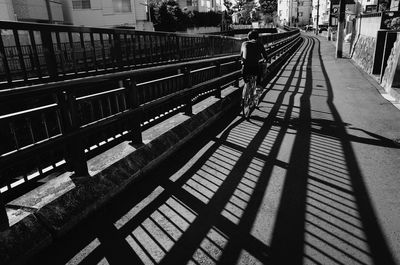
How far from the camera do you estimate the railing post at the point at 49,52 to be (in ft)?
19.1

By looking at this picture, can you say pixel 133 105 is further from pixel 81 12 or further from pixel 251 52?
pixel 81 12

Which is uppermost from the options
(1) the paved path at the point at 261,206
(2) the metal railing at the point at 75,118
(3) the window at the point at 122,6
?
(3) the window at the point at 122,6

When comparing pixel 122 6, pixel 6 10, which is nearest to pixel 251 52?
pixel 6 10

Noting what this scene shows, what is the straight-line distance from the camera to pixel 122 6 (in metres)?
39.9

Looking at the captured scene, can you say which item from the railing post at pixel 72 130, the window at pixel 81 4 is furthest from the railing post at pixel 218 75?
the window at pixel 81 4

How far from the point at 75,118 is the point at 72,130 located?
5.7 inches

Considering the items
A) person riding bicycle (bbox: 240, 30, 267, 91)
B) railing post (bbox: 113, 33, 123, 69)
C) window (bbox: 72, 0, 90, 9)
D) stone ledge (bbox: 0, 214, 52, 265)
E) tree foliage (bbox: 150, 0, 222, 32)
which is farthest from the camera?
tree foliage (bbox: 150, 0, 222, 32)

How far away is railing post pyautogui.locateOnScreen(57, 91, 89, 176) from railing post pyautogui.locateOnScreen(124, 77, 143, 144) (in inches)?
43.9

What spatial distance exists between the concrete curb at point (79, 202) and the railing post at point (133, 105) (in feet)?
0.63

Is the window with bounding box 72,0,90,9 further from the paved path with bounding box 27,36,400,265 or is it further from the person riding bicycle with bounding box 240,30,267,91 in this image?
the paved path with bounding box 27,36,400,265

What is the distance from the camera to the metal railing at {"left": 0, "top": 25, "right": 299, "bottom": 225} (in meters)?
3.27

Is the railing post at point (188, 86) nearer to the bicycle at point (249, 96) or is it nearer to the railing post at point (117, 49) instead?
the bicycle at point (249, 96)

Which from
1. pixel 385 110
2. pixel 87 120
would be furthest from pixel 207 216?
pixel 385 110

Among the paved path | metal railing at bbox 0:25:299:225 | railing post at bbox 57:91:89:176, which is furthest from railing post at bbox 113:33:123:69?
railing post at bbox 57:91:89:176
